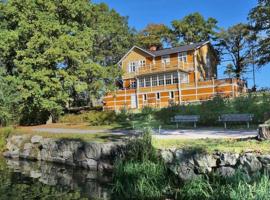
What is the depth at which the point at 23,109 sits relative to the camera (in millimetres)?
32156

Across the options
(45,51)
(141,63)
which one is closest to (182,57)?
(141,63)

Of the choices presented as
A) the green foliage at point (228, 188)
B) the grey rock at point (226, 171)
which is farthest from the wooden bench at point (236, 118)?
the green foliage at point (228, 188)

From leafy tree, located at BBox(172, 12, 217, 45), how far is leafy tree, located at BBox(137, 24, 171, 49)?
2.17m

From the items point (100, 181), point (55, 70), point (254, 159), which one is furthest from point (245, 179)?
point (55, 70)

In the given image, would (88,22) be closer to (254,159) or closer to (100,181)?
(100,181)

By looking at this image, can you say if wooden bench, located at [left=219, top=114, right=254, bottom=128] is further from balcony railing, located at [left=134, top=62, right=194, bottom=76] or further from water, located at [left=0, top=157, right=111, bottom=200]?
balcony railing, located at [left=134, top=62, right=194, bottom=76]

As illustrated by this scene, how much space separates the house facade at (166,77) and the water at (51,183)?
31170 millimetres

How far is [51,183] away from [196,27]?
5430 centimetres

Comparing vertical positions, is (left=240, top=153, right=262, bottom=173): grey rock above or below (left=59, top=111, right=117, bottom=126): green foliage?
below

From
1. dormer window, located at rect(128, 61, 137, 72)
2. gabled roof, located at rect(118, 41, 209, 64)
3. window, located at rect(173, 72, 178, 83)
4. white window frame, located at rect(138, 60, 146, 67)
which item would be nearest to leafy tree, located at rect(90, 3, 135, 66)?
gabled roof, located at rect(118, 41, 209, 64)

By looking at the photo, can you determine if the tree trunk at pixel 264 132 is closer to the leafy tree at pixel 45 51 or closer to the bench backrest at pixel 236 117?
the bench backrest at pixel 236 117

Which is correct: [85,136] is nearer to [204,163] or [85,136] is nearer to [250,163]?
[204,163]

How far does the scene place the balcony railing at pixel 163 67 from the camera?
51.7 metres

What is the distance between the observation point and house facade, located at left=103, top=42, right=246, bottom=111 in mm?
48875
